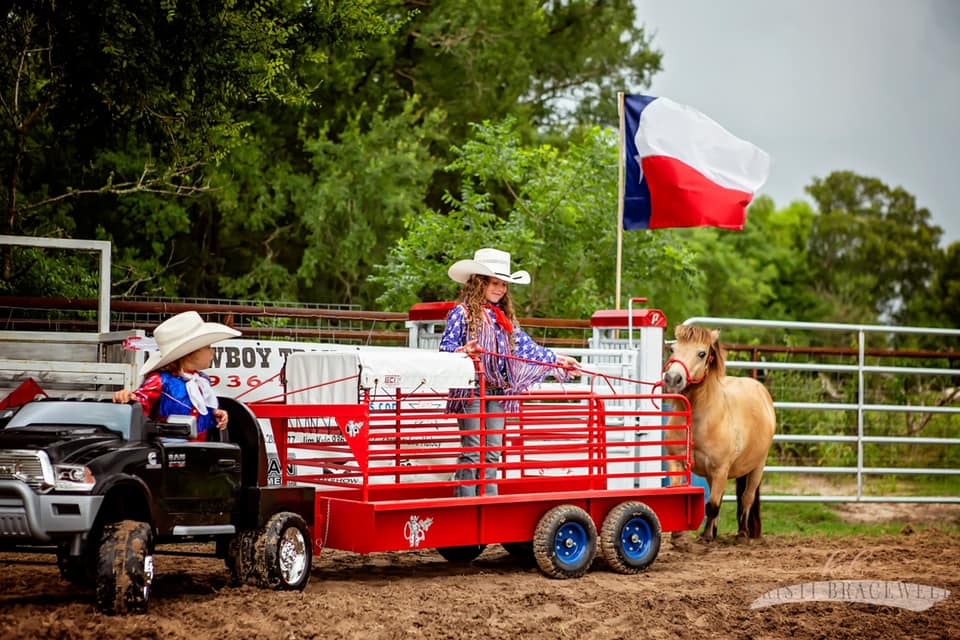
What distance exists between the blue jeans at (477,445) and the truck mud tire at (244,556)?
63.5 inches

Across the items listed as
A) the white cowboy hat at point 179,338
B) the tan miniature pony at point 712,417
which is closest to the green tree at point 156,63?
the white cowboy hat at point 179,338

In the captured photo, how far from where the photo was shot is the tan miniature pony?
33.3 feet

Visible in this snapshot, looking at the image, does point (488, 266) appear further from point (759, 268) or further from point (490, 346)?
point (759, 268)

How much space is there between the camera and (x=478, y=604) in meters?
6.91

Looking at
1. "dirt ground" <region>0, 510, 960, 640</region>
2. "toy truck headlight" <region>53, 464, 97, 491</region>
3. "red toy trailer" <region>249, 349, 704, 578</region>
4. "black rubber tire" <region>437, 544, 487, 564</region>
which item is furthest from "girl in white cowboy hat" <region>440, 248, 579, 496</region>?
"toy truck headlight" <region>53, 464, 97, 491</region>

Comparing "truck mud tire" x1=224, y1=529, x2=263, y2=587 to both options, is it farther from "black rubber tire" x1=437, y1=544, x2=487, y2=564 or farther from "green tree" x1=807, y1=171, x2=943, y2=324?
"green tree" x1=807, y1=171, x2=943, y2=324

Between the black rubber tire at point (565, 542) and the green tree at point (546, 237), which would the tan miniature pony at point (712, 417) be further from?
the green tree at point (546, 237)

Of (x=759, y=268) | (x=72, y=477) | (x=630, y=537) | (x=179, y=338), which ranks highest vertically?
(x=759, y=268)

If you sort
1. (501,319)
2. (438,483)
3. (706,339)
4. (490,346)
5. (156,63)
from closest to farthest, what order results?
(438,483) < (490,346) < (501,319) < (156,63) < (706,339)

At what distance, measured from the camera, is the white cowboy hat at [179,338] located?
6.64m

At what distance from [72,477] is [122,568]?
1.63 feet

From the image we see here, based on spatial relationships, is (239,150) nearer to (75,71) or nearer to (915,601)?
(75,71)

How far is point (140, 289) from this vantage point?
1689cm

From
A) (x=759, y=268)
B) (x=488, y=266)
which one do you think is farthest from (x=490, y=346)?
(x=759, y=268)
